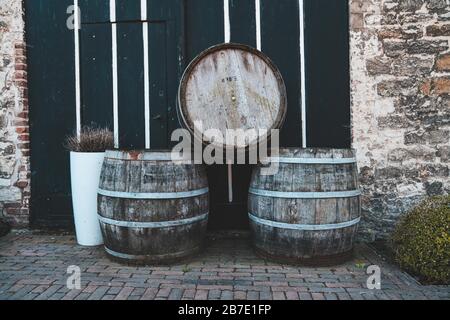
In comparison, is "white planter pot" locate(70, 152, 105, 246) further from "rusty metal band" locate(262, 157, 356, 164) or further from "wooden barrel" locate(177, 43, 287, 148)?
"rusty metal band" locate(262, 157, 356, 164)

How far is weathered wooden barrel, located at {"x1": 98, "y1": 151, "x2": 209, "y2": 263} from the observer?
10.0 feet

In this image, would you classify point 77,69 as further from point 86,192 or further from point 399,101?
point 399,101

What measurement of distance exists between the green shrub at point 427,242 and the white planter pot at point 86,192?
262 centimetres

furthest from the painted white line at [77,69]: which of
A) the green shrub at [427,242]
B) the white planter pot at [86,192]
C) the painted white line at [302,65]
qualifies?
the green shrub at [427,242]

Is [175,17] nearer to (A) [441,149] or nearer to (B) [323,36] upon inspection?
(B) [323,36]

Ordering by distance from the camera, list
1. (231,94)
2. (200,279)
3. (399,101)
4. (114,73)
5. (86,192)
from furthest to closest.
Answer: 1. (114,73)
2. (399,101)
3. (86,192)
4. (231,94)
5. (200,279)

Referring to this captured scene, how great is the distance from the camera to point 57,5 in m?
4.15

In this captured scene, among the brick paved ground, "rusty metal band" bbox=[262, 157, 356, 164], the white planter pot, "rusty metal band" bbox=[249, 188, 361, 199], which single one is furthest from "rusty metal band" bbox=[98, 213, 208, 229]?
"rusty metal band" bbox=[262, 157, 356, 164]

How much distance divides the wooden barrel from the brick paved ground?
990mm

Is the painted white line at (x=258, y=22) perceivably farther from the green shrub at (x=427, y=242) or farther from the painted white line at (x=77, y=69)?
the green shrub at (x=427, y=242)

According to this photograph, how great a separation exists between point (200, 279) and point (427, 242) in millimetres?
1685

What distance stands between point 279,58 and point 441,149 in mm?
1784

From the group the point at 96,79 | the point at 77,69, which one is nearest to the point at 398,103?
the point at 96,79

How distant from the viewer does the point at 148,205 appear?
3045 millimetres
